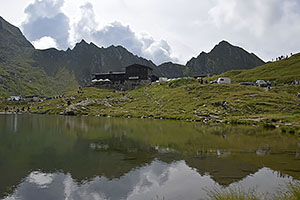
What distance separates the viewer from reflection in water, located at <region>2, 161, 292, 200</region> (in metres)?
14.7

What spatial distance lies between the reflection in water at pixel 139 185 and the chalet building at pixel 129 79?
133 meters

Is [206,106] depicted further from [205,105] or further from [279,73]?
[279,73]

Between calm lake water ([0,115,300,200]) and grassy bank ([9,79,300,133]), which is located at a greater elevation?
grassy bank ([9,79,300,133])

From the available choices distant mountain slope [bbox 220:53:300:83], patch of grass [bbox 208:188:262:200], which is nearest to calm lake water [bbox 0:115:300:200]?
patch of grass [bbox 208:188:262:200]

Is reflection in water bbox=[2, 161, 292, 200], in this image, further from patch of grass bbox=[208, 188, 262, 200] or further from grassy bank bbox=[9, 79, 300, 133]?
grassy bank bbox=[9, 79, 300, 133]

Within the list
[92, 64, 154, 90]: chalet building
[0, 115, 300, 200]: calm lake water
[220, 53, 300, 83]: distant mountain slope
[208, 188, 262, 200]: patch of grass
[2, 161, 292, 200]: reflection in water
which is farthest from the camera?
[92, 64, 154, 90]: chalet building

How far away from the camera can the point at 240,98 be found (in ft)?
268

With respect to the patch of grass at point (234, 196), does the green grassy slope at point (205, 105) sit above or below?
above

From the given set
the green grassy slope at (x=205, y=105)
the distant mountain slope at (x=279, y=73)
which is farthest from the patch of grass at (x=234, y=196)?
the distant mountain slope at (x=279, y=73)

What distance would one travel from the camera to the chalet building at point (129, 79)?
153m

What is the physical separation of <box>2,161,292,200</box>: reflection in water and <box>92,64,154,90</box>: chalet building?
133 metres

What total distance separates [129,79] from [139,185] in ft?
460

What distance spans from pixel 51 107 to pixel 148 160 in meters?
104

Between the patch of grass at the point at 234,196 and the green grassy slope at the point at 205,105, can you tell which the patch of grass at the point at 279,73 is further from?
the patch of grass at the point at 234,196
